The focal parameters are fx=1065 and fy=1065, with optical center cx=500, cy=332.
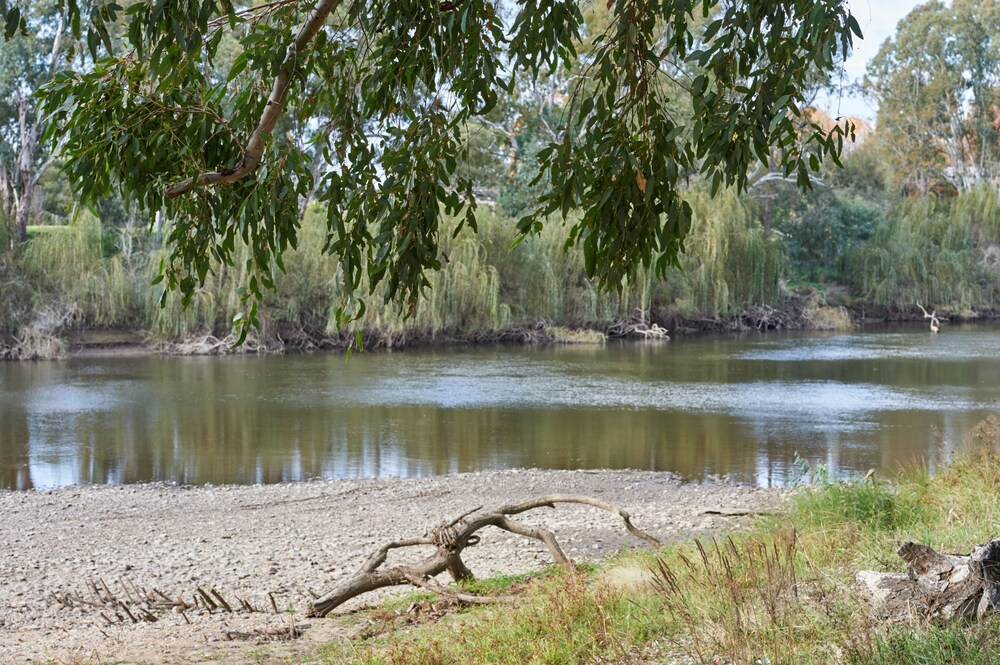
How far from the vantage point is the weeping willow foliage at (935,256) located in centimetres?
3291

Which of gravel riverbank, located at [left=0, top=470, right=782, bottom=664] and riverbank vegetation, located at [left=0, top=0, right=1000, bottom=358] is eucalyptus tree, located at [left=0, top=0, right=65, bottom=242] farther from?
gravel riverbank, located at [left=0, top=470, right=782, bottom=664]

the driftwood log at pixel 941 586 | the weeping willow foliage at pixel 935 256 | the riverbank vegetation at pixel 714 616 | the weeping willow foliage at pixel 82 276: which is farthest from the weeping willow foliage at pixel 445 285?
the driftwood log at pixel 941 586

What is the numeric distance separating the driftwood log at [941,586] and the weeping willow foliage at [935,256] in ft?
103

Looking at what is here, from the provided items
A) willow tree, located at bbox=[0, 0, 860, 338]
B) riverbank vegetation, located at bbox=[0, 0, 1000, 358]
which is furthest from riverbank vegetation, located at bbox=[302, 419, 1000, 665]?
riverbank vegetation, located at bbox=[0, 0, 1000, 358]

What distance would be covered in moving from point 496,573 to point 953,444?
7517 millimetres

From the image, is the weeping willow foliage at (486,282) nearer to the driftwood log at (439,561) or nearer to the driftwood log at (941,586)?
the driftwood log at (439,561)

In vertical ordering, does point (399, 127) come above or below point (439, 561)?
above

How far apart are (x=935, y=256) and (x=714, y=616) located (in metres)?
32.7

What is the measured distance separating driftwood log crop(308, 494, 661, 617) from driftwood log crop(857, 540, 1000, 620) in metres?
1.75

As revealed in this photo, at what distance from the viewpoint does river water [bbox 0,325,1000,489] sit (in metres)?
11.7

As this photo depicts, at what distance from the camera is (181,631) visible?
4.79 meters

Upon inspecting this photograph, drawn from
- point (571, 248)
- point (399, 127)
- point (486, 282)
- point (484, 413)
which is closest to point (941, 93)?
point (486, 282)

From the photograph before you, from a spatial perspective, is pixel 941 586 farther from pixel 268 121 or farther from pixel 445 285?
pixel 445 285

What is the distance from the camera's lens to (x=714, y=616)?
3.31m
